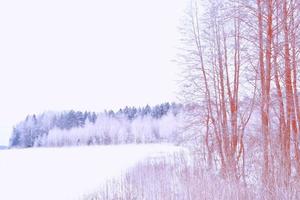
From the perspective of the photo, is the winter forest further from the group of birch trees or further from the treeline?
the treeline

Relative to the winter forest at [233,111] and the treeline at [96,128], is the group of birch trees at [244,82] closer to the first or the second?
the winter forest at [233,111]

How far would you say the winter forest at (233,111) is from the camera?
4433 mm

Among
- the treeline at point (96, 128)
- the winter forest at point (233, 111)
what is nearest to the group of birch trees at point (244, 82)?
the winter forest at point (233, 111)

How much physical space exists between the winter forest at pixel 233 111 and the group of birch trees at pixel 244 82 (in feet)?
0.06

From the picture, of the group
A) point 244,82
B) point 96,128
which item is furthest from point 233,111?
point 96,128

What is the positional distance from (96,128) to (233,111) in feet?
162

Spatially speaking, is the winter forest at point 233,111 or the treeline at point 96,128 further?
the treeline at point 96,128

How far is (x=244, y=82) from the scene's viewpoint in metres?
7.93

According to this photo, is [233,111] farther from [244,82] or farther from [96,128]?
[96,128]

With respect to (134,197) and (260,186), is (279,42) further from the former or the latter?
(134,197)

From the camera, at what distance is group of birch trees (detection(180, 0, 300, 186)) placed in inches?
177

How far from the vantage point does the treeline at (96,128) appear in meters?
51.3

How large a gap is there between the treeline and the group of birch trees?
35.7 metres

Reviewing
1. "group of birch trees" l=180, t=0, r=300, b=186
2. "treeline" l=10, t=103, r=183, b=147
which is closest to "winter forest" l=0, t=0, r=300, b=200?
"group of birch trees" l=180, t=0, r=300, b=186
